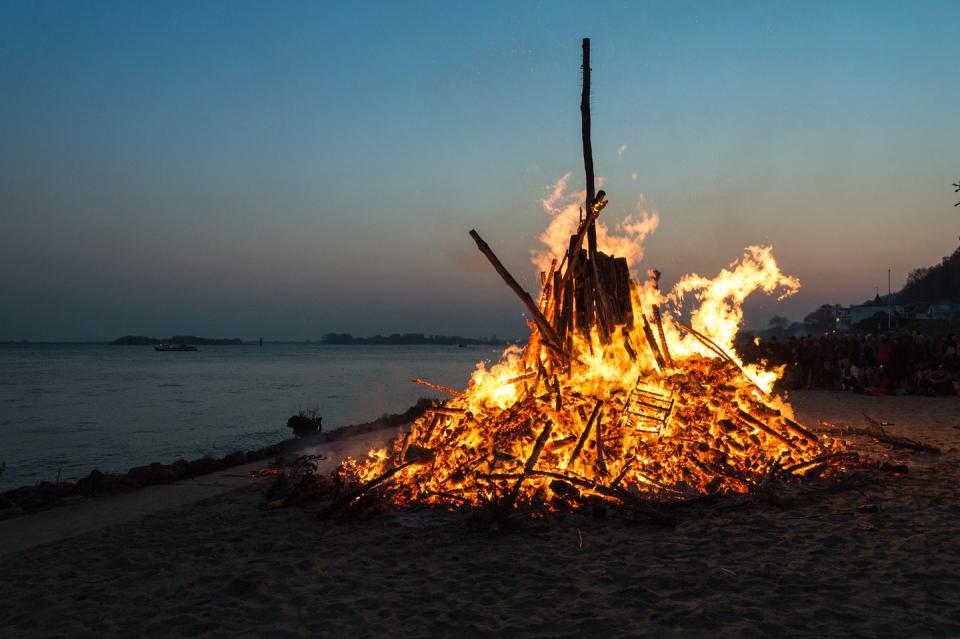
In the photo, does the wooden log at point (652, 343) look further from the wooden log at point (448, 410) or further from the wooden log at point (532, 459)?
A: the wooden log at point (448, 410)

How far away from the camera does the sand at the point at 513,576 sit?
13.4 feet

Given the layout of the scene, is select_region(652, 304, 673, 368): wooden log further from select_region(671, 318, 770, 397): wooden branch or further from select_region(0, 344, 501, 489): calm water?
select_region(0, 344, 501, 489): calm water

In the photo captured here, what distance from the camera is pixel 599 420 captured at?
753 cm

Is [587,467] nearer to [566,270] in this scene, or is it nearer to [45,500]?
[566,270]

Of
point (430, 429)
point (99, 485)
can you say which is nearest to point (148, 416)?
point (99, 485)

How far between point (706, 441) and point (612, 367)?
4.76 feet

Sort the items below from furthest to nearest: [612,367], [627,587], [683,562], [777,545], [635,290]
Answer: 1. [635,290]
2. [612,367]
3. [777,545]
4. [683,562]
5. [627,587]

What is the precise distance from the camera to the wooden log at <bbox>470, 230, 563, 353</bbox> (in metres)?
8.19

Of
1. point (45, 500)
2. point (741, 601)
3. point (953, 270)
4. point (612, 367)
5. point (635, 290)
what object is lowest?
point (45, 500)

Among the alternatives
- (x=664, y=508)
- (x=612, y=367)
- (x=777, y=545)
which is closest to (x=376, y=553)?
(x=664, y=508)

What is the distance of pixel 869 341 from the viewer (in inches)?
767

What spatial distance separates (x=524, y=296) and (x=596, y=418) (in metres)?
1.77

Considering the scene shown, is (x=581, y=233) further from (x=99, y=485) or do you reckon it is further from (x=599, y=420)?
(x=99, y=485)

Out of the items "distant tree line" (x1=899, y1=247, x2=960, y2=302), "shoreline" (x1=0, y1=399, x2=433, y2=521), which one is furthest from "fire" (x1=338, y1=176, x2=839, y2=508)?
"distant tree line" (x1=899, y1=247, x2=960, y2=302)
